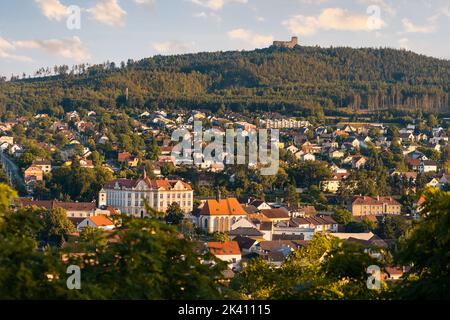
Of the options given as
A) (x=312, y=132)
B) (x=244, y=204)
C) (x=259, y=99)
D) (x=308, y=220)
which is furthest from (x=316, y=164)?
(x=259, y=99)

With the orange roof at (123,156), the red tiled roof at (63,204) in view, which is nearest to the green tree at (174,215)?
the red tiled roof at (63,204)

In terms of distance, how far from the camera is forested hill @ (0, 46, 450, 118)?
98750 millimetres

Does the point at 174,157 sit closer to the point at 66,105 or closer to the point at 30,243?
the point at 66,105

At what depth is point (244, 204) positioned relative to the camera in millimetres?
49312

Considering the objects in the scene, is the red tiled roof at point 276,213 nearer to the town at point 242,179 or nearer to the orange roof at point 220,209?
the town at point 242,179

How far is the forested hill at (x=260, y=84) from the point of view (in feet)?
324

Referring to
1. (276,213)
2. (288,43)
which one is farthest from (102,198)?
(288,43)

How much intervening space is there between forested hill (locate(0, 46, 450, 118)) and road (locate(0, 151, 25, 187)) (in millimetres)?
30010

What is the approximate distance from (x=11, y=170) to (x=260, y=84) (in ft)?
195

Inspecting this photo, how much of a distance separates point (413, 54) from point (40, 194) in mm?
94168

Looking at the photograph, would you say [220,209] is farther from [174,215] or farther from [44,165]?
[44,165]

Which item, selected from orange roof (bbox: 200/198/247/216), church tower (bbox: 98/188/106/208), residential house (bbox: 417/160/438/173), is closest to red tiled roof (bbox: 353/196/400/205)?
orange roof (bbox: 200/198/247/216)

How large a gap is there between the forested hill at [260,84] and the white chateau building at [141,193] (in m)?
43.1

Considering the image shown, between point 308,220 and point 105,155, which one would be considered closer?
point 308,220
